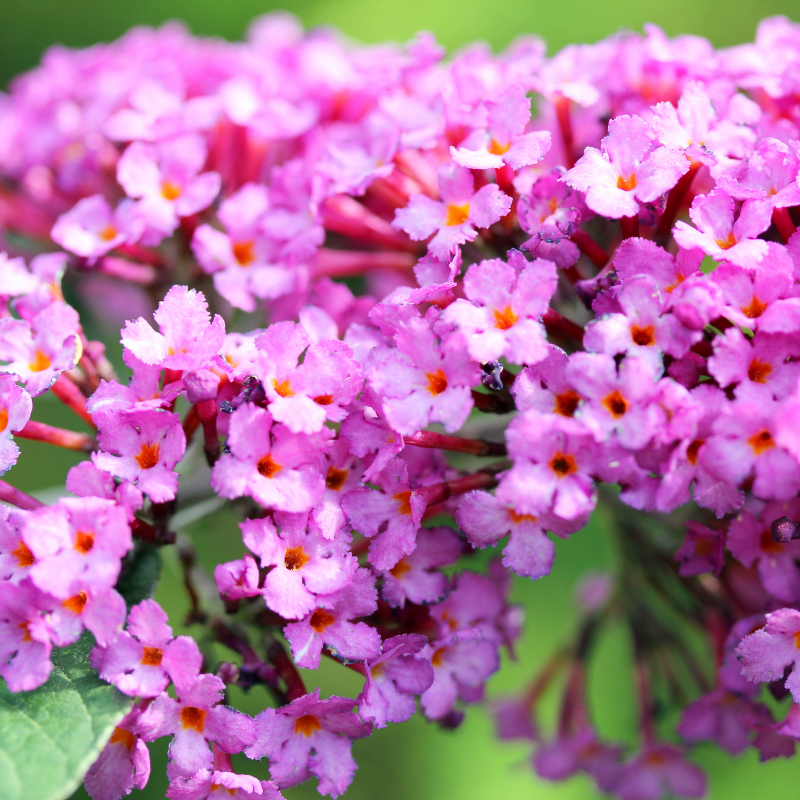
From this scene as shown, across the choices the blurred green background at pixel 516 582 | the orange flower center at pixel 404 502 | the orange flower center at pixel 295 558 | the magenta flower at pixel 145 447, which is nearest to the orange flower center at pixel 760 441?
the orange flower center at pixel 404 502

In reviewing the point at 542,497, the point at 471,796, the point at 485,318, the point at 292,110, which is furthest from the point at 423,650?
the point at 471,796

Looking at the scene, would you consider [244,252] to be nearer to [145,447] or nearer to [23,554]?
[145,447]

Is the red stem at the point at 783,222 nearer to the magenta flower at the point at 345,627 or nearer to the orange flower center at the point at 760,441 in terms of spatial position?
the orange flower center at the point at 760,441

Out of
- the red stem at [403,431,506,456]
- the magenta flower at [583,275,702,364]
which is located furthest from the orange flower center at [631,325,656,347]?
the red stem at [403,431,506,456]

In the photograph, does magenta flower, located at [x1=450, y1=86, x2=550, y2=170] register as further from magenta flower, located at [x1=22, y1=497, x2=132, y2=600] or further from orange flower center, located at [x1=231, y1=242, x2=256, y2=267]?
magenta flower, located at [x1=22, y1=497, x2=132, y2=600]

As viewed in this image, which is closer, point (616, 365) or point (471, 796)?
point (616, 365)

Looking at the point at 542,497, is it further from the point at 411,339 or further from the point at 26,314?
the point at 26,314
